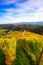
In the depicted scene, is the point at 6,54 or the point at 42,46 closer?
the point at 6,54

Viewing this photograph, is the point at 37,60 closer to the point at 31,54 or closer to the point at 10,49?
the point at 31,54

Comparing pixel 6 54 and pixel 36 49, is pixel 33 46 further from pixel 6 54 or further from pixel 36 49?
pixel 6 54

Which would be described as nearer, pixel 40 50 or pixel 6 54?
pixel 6 54

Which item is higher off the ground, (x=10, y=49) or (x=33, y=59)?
(x=10, y=49)

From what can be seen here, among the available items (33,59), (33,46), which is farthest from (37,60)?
(33,46)

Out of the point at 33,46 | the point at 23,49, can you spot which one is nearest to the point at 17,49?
the point at 23,49
